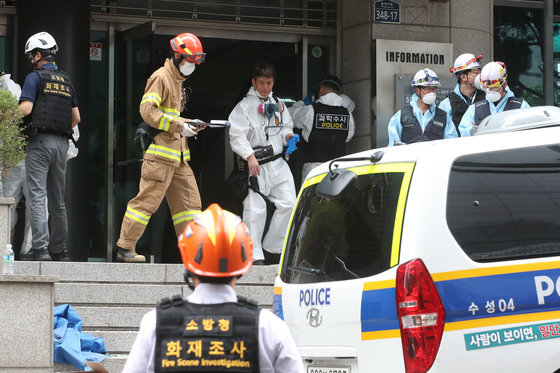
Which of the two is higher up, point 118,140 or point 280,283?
→ point 118,140

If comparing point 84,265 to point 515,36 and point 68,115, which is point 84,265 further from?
point 515,36

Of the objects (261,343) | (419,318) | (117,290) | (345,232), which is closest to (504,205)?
(419,318)

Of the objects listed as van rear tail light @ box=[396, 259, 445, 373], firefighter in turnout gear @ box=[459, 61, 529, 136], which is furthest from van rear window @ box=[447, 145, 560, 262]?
firefighter in turnout gear @ box=[459, 61, 529, 136]

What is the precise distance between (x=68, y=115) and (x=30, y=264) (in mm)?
1427

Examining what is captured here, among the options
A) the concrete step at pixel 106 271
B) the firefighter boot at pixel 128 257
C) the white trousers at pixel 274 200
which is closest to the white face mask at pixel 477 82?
the white trousers at pixel 274 200

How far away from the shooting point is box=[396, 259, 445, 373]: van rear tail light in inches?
193

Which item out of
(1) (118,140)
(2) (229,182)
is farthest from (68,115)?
(1) (118,140)

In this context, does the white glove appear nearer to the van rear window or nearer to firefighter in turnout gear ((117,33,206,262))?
firefighter in turnout gear ((117,33,206,262))

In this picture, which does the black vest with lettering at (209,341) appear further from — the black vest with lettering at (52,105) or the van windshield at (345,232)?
the black vest with lettering at (52,105)

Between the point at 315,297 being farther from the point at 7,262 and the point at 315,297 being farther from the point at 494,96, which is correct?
the point at 494,96

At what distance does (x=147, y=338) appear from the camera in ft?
10.7

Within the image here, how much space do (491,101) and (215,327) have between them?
7206 millimetres

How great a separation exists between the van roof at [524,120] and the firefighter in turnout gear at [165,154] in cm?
423

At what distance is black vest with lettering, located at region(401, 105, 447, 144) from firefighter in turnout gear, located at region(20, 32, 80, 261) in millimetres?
3073
